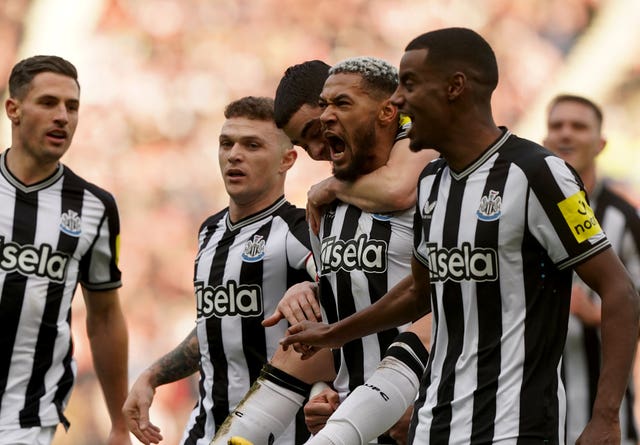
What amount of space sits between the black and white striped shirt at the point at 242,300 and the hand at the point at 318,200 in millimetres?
465

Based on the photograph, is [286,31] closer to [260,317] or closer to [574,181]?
[260,317]

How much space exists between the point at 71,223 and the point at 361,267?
5.76 feet

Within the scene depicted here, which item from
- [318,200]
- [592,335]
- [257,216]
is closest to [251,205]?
[257,216]

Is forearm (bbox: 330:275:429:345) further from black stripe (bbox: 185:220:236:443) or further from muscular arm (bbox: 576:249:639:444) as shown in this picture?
black stripe (bbox: 185:220:236:443)

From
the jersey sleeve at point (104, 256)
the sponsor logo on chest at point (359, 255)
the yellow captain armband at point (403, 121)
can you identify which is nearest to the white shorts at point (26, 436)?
the jersey sleeve at point (104, 256)

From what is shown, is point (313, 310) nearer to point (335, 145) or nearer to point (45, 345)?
point (335, 145)

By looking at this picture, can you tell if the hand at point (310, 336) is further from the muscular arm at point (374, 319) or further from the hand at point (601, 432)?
the hand at point (601, 432)

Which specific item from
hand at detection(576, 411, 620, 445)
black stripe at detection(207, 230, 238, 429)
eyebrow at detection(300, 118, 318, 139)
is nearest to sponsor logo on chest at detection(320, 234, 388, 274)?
eyebrow at detection(300, 118, 318, 139)

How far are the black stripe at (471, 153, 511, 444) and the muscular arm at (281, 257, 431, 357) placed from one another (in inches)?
16.4

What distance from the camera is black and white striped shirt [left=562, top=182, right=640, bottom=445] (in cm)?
662

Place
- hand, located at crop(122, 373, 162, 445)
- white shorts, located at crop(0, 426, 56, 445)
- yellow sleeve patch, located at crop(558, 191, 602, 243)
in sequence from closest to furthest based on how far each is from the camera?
yellow sleeve patch, located at crop(558, 191, 602, 243) < hand, located at crop(122, 373, 162, 445) < white shorts, located at crop(0, 426, 56, 445)

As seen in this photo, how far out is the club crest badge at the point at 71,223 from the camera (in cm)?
578

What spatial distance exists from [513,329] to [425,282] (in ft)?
1.59

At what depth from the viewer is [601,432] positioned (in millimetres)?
3387
